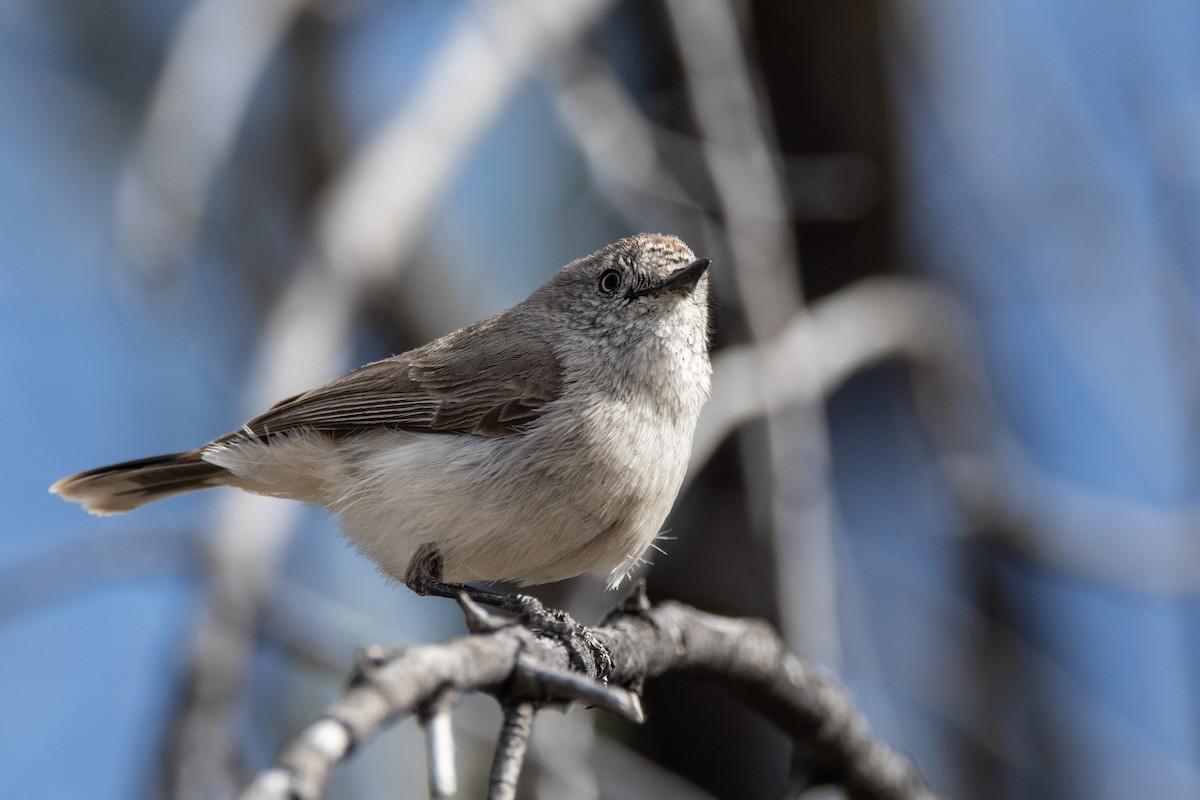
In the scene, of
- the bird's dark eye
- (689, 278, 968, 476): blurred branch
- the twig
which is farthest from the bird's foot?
the bird's dark eye

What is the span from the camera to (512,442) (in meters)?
3.47

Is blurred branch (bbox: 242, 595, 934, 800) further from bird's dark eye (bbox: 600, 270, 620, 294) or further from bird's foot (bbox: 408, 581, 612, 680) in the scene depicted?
bird's dark eye (bbox: 600, 270, 620, 294)

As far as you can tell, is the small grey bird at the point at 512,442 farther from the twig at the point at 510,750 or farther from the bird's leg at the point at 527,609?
the twig at the point at 510,750

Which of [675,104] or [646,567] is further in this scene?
[675,104]

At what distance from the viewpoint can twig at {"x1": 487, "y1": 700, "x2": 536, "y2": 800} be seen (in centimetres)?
161

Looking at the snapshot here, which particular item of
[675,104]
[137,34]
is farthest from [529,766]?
[137,34]

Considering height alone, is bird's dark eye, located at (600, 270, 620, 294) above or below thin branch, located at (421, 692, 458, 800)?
below

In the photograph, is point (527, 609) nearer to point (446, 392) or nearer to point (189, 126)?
point (446, 392)

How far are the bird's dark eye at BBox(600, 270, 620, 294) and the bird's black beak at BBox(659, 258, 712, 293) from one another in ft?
0.65

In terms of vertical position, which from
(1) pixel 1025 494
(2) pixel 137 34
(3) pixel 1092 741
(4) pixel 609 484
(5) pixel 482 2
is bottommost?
(3) pixel 1092 741

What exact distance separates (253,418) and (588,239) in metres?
2.65

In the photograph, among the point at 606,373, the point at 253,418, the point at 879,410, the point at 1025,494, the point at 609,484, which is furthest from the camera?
the point at 879,410

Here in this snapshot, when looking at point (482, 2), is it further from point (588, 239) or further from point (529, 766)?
point (529, 766)

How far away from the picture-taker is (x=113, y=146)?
8.54m
